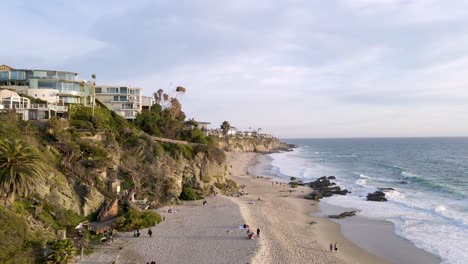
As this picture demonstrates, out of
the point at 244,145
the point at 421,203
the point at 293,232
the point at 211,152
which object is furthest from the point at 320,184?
the point at 244,145

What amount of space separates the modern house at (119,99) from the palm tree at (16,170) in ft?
126

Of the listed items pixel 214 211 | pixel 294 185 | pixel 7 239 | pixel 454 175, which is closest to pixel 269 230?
pixel 214 211

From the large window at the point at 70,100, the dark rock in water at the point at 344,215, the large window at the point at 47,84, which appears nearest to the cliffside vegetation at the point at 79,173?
the large window at the point at 70,100

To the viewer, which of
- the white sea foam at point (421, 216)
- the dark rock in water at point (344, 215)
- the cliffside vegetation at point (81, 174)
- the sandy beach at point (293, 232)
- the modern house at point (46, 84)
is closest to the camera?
the cliffside vegetation at point (81, 174)

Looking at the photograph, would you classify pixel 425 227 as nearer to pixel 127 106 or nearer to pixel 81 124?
pixel 81 124

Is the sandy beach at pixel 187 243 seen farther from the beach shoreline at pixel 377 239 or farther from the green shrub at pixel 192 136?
the green shrub at pixel 192 136

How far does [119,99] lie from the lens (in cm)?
6550

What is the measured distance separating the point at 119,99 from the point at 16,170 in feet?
141

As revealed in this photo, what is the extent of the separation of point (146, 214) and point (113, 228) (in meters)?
3.42

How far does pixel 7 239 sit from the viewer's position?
20844 mm

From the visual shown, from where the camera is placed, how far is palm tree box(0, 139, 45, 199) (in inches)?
927

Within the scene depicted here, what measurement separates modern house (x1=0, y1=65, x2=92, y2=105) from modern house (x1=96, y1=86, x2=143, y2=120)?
473 inches

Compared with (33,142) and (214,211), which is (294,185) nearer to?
(214,211)

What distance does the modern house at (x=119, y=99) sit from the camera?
63844 millimetres
